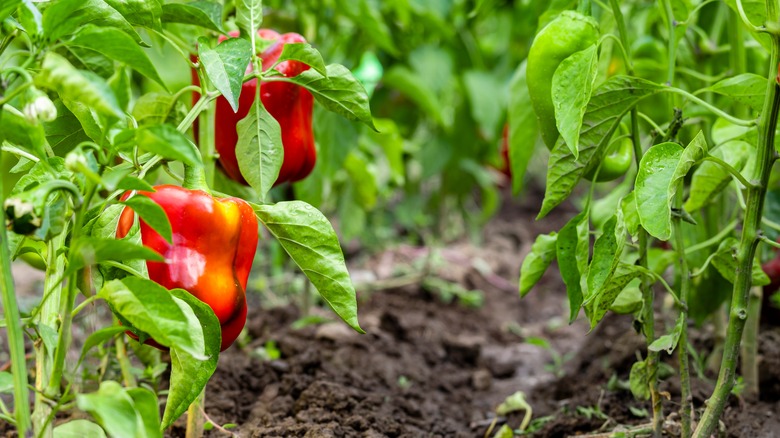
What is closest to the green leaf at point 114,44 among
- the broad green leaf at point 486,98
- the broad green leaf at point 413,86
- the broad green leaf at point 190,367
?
the broad green leaf at point 190,367

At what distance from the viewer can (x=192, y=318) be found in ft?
2.91

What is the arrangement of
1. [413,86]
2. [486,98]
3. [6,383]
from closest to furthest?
1. [6,383]
2. [413,86]
3. [486,98]

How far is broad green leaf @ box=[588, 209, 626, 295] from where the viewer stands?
1.07 metres

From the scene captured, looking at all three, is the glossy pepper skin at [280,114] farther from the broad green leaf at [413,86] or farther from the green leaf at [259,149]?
the broad green leaf at [413,86]

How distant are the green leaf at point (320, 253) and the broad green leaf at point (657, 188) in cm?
36

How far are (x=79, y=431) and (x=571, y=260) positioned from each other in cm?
69

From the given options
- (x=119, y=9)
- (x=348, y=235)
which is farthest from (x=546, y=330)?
(x=119, y=9)

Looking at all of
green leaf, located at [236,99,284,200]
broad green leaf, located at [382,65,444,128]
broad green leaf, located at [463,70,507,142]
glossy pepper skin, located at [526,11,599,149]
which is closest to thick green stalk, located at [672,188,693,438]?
glossy pepper skin, located at [526,11,599,149]

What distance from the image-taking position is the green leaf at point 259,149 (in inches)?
46.3

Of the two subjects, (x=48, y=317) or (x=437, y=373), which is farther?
(x=437, y=373)

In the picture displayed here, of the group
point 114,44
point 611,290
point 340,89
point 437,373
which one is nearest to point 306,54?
point 340,89

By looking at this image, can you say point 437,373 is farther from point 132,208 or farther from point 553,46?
point 132,208

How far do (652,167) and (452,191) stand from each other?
225 cm

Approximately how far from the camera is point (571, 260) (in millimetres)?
1216
